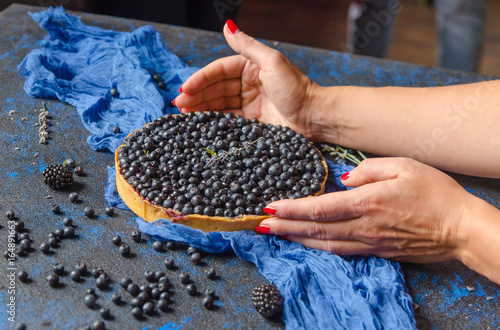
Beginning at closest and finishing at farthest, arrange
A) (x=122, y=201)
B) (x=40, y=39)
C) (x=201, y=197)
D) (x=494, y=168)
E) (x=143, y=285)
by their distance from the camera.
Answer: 1. (x=143, y=285)
2. (x=201, y=197)
3. (x=122, y=201)
4. (x=494, y=168)
5. (x=40, y=39)

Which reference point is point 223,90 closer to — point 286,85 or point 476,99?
point 286,85

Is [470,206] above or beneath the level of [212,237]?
above

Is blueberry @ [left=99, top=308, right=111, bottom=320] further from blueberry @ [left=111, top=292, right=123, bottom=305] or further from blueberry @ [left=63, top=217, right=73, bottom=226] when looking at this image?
blueberry @ [left=63, top=217, right=73, bottom=226]

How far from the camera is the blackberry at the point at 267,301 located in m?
1.05

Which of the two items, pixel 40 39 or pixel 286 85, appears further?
pixel 40 39

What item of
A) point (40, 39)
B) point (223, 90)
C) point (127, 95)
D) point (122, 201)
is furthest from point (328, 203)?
point (40, 39)

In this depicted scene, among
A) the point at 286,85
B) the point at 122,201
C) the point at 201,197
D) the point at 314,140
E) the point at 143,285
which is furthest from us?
the point at 314,140

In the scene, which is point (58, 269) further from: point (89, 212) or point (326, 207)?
point (326, 207)

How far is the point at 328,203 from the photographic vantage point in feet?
3.74

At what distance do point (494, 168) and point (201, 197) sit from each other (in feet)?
2.88

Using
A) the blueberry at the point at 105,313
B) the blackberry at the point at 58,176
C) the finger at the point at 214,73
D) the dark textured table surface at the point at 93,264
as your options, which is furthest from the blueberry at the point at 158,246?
the finger at the point at 214,73

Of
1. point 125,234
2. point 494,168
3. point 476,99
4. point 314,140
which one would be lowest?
point 125,234

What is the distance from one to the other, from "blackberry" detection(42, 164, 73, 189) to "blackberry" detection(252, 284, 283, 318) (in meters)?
0.63

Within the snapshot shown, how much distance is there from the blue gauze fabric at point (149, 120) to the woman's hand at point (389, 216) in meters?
0.04
